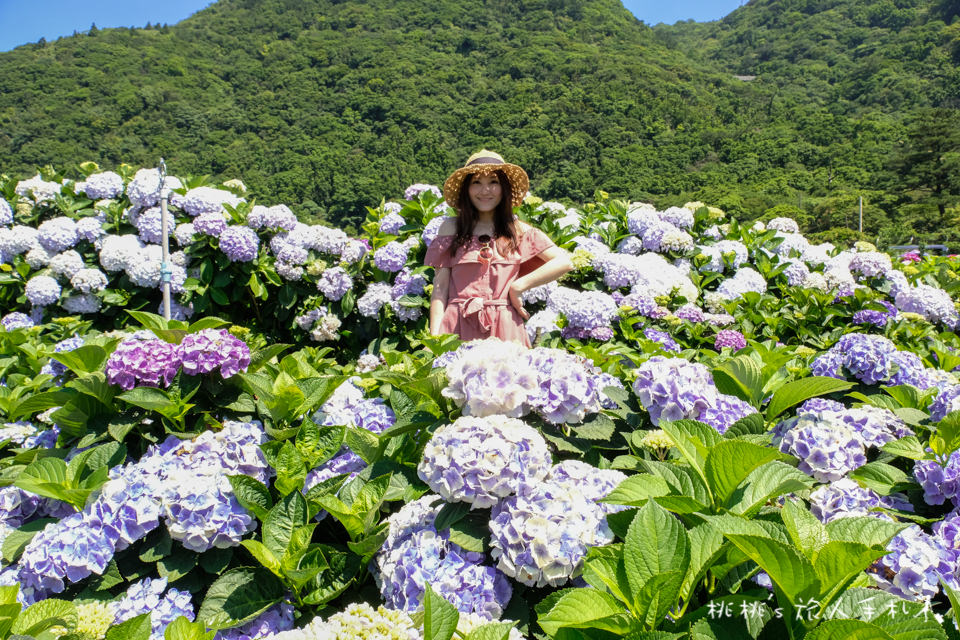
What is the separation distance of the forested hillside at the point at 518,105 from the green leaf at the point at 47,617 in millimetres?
31111

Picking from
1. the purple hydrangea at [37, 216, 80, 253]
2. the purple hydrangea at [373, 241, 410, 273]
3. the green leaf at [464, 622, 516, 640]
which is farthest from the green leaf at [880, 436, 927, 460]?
the purple hydrangea at [37, 216, 80, 253]

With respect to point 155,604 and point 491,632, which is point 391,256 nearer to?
point 155,604

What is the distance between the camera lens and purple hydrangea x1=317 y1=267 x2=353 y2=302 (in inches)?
159

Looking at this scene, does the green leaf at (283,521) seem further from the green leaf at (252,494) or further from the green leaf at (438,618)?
the green leaf at (438,618)

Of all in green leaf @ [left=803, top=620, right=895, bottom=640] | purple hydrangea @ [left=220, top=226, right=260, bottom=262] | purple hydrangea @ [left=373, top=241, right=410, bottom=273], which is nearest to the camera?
green leaf @ [left=803, top=620, right=895, bottom=640]

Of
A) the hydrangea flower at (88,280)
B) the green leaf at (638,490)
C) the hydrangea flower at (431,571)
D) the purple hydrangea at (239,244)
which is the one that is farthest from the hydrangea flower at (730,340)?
the hydrangea flower at (88,280)

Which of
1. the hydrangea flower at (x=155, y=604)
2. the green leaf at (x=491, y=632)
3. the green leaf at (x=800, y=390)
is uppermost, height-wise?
the green leaf at (x=800, y=390)

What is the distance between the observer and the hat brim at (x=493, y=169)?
115 inches

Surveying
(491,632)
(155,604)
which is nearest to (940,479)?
(491,632)

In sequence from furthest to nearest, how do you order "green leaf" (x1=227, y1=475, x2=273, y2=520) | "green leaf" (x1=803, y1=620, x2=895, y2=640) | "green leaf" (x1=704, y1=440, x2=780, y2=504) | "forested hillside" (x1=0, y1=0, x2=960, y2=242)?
1. "forested hillside" (x1=0, y1=0, x2=960, y2=242)
2. "green leaf" (x1=227, y1=475, x2=273, y2=520)
3. "green leaf" (x1=704, y1=440, x2=780, y2=504)
4. "green leaf" (x1=803, y1=620, x2=895, y2=640)

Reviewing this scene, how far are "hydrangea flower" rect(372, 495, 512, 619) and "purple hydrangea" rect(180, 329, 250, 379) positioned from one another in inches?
25.2

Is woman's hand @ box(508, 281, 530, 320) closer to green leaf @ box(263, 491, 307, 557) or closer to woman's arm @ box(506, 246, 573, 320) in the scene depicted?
woman's arm @ box(506, 246, 573, 320)

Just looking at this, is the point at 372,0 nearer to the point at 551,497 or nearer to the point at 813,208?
the point at 813,208

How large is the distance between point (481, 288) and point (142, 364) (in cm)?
176
